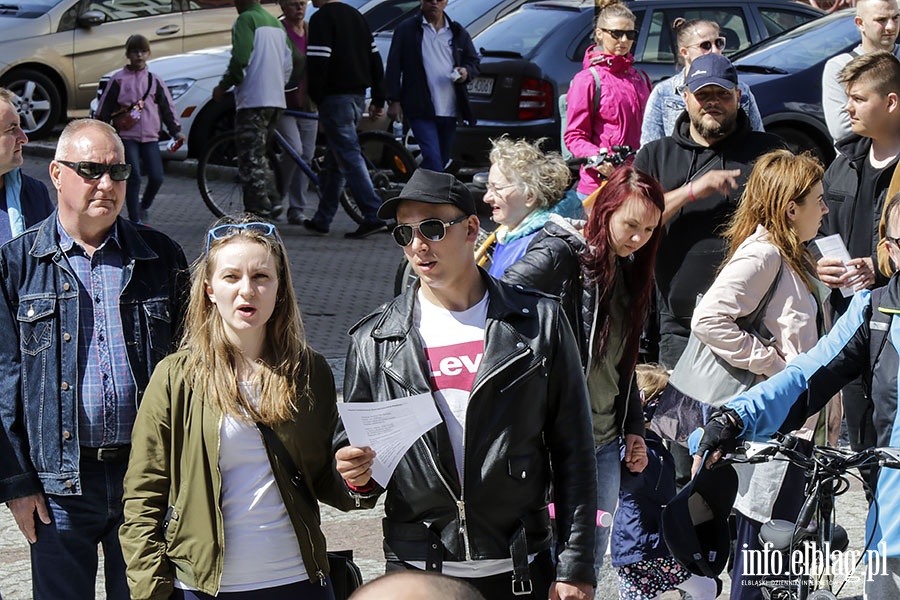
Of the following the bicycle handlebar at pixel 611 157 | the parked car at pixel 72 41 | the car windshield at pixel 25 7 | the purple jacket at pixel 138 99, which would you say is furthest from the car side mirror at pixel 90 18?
the bicycle handlebar at pixel 611 157

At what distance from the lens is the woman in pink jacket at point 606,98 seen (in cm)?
786

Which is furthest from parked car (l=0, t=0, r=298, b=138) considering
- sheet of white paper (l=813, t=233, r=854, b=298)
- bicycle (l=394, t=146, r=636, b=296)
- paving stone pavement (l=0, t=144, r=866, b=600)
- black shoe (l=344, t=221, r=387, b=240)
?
sheet of white paper (l=813, t=233, r=854, b=298)

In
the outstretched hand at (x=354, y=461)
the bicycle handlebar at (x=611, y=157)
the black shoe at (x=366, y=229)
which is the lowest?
the black shoe at (x=366, y=229)

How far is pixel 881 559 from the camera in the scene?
4.08 metres

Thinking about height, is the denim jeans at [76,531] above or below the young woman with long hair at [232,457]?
below

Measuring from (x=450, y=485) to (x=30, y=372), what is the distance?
1438mm

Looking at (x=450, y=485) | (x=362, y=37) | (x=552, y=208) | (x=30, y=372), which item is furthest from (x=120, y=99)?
(x=450, y=485)

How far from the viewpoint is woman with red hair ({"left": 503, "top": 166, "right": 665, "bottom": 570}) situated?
506cm

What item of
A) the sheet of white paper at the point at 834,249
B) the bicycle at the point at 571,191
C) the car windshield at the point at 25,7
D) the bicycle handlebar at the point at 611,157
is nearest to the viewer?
the sheet of white paper at the point at 834,249

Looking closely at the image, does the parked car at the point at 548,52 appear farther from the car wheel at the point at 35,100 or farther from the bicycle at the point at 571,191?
the car wheel at the point at 35,100

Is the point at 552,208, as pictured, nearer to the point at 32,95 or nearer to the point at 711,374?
the point at 711,374

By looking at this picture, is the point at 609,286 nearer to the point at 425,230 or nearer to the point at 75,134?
the point at 425,230

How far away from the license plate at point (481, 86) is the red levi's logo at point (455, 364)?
32.1 ft

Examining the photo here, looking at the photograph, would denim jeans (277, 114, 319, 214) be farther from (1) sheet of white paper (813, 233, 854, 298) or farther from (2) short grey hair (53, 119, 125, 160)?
(2) short grey hair (53, 119, 125, 160)
